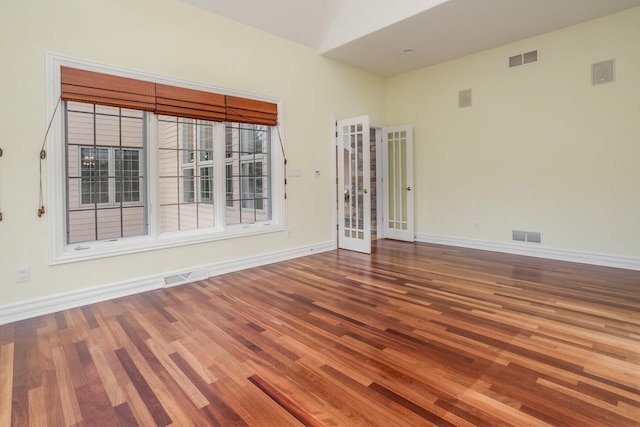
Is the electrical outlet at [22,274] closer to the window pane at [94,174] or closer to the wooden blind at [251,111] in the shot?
the window pane at [94,174]

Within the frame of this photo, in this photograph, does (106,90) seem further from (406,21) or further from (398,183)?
(398,183)

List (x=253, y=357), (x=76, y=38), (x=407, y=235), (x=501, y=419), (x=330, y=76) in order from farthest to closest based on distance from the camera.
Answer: (x=407, y=235) → (x=330, y=76) → (x=76, y=38) → (x=253, y=357) → (x=501, y=419)

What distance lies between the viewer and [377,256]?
16.1 feet

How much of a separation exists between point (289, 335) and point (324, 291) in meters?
0.99

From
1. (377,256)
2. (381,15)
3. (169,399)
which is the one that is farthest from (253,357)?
(381,15)

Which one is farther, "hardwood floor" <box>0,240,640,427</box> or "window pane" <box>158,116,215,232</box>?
"window pane" <box>158,116,215,232</box>

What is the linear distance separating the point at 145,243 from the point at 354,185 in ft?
10.1

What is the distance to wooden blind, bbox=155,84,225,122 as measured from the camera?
353 centimetres

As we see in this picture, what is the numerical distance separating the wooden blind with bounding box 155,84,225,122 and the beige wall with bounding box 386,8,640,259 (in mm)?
3607

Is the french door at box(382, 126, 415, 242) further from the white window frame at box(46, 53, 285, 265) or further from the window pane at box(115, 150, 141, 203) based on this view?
the window pane at box(115, 150, 141, 203)

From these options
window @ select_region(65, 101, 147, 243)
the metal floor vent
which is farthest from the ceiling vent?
the metal floor vent

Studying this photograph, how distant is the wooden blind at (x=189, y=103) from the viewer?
353cm

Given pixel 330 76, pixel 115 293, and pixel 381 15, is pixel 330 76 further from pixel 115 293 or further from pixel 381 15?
pixel 115 293

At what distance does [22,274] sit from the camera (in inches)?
111
